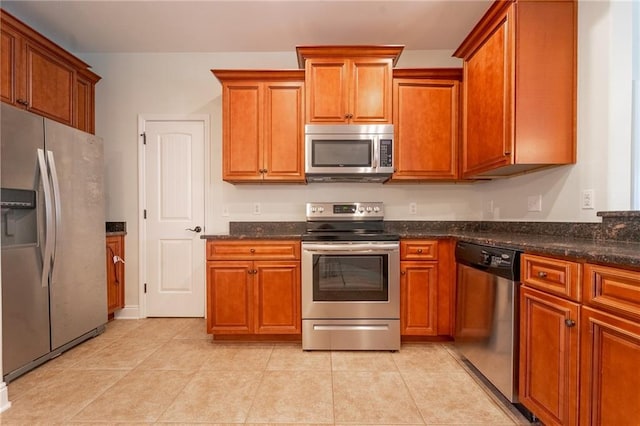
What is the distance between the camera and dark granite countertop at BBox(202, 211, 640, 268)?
122cm

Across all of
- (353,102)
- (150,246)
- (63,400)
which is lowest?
(63,400)

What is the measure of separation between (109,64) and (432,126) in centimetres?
341

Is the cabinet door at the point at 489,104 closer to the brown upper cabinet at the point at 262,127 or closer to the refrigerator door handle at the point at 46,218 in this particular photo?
the brown upper cabinet at the point at 262,127

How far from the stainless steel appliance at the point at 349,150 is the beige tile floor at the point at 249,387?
1.54m

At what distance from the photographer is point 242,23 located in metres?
2.64

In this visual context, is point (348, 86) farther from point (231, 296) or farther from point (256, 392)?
point (256, 392)

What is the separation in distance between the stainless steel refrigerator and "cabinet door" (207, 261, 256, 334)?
1.06 meters


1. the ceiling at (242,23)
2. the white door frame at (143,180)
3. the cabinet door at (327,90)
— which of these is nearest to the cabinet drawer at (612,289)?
the cabinet door at (327,90)

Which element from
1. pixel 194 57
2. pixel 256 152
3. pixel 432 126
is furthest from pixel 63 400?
pixel 432 126

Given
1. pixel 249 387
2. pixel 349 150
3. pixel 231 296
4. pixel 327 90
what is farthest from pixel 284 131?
pixel 249 387

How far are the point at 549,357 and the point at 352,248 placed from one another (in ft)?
4.41

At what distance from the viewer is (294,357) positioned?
229 cm

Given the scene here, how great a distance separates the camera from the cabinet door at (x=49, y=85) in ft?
7.77

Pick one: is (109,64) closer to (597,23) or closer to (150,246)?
(150,246)
